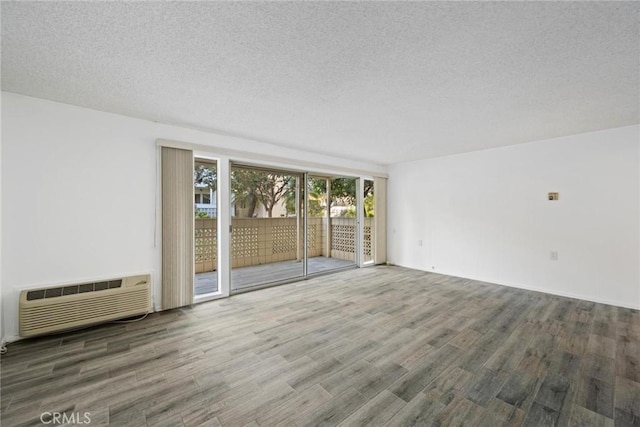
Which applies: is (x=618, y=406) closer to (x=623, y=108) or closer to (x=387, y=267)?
(x=623, y=108)

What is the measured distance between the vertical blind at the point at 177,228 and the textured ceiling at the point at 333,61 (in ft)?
1.77

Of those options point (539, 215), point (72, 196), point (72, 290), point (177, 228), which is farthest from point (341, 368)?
point (539, 215)

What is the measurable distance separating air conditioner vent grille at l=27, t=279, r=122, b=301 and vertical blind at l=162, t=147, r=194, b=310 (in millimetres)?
517

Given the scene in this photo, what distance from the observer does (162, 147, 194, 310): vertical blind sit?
3217 millimetres

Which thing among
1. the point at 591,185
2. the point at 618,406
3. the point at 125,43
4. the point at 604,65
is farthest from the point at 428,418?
the point at 591,185

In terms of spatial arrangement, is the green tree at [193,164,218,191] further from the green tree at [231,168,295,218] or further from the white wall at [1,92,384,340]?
the white wall at [1,92,384,340]

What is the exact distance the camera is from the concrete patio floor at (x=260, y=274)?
4289 millimetres

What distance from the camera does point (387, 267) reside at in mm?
5738

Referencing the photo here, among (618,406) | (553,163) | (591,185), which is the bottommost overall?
(618,406)

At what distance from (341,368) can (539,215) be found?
3.98 metres

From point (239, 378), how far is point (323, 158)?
12.6ft

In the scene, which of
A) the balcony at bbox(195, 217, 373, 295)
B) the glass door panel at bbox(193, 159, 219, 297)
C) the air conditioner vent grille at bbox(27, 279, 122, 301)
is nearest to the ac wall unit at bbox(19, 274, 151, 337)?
the air conditioner vent grille at bbox(27, 279, 122, 301)

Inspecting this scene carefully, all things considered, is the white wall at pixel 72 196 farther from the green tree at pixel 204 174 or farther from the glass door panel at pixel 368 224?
the glass door panel at pixel 368 224

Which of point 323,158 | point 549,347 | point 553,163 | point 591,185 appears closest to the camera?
point 549,347
